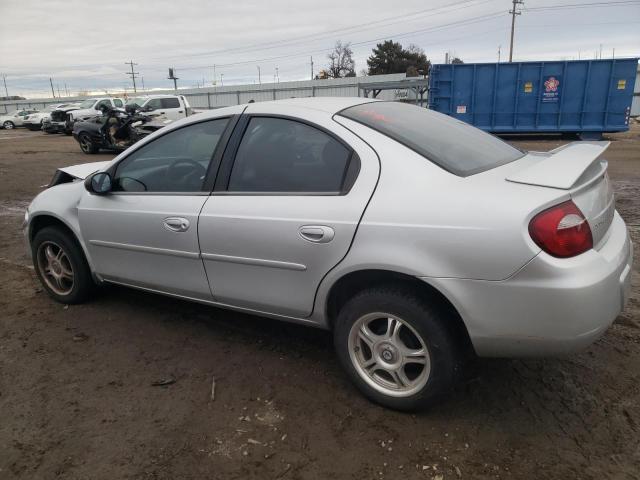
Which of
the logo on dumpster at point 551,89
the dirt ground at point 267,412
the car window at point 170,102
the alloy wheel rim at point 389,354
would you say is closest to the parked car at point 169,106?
the car window at point 170,102

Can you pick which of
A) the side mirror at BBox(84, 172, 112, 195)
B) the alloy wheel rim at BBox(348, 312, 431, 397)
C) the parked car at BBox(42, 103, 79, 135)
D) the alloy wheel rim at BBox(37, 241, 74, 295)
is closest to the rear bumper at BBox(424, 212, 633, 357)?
the alloy wheel rim at BBox(348, 312, 431, 397)

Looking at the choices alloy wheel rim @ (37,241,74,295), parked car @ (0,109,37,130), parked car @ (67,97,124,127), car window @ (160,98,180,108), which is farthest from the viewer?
parked car @ (0,109,37,130)

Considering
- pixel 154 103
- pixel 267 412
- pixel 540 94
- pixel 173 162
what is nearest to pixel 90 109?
pixel 154 103

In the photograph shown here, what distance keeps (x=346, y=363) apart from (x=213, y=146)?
159 cm

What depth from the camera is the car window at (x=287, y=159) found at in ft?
8.77

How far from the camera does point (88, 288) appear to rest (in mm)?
4012

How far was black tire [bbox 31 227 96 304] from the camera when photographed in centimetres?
388

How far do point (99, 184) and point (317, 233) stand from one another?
1.83 meters

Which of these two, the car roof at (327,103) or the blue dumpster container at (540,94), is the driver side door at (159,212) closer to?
the car roof at (327,103)

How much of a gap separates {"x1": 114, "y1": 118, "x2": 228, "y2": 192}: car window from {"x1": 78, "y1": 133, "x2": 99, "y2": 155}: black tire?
13.6 metres

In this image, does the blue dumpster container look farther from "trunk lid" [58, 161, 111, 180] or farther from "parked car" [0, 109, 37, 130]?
"parked car" [0, 109, 37, 130]

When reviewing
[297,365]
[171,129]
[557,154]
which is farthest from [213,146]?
[557,154]

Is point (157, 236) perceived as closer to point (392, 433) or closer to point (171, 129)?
point (171, 129)

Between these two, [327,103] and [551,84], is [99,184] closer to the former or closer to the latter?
[327,103]
